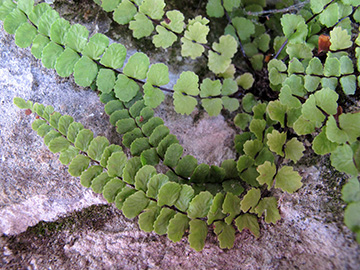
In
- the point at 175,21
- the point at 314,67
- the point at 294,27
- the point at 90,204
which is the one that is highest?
the point at 294,27

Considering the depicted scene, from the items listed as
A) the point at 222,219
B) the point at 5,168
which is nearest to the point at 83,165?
the point at 5,168

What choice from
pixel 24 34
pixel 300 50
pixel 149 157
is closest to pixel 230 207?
pixel 149 157

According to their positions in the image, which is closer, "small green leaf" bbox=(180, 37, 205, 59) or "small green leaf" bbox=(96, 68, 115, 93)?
"small green leaf" bbox=(96, 68, 115, 93)

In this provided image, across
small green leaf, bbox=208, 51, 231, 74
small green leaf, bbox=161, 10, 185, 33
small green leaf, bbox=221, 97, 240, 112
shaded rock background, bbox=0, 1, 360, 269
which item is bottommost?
shaded rock background, bbox=0, 1, 360, 269

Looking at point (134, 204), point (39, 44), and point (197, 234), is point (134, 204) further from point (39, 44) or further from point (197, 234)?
point (39, 44)

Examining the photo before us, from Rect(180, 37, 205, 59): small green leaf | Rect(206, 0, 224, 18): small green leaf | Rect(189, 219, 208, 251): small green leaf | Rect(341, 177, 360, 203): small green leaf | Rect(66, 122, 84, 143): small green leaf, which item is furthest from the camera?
Rect(206, 0, 224, 18): small green leaf

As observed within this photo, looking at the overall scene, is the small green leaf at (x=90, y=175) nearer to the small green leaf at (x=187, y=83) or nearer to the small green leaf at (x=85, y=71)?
the small green leaf at (x=85, y=71)

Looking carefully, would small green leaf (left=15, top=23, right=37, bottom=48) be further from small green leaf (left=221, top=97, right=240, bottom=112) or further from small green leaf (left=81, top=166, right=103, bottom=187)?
small green leaf (left=221, top=97, right=240, bottom=112)

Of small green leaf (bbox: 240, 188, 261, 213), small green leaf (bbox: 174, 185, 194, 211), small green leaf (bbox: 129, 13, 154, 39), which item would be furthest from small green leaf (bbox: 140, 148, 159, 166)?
small green leaf (bbox: 129, 13, 154, 39)

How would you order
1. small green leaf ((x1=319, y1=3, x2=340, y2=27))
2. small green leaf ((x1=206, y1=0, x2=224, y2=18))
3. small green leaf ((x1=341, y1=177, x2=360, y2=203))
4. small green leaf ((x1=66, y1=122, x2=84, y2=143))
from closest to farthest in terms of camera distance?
Answer: small green leaf ((x1=341, y1=177, x2=360, y2=203)) → small green leaf ((x1=66, y1=122, x2=84, y2=143)) → small green leaf ((x1=319, y1=3, x2=340, y2=27)) → small green leaf ((x1=206, y1=0, x2=224, y2=18))

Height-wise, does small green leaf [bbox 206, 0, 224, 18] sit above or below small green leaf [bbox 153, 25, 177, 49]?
above
